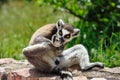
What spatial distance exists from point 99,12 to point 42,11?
16.8 ft

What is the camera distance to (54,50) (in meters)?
5.48

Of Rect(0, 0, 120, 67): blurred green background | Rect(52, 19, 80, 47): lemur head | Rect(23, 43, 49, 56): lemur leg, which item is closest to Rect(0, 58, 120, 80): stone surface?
Rect(23, 43, 49, 56): lemur leg

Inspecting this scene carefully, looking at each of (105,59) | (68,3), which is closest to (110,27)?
(68,3)

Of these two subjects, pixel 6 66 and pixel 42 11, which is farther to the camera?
pixel 42 11

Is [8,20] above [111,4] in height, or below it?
below

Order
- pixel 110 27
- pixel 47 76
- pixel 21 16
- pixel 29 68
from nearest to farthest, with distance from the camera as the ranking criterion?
pixel 47 76, pixel 29 68, pixel 110 27, pixel 21 16

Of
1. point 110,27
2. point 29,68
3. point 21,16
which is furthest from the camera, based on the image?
point 21,16

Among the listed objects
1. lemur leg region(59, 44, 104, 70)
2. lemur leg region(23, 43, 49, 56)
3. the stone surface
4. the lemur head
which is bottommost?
the stone surface

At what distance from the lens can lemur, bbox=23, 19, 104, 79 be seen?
532 centimetres

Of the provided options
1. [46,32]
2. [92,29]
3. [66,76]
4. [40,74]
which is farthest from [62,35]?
[92,29]

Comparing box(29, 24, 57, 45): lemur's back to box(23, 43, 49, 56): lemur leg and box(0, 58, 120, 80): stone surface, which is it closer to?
box(23, 43, 49, 56): lemur leg

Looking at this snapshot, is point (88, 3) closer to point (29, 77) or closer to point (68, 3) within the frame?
point (68, 3)

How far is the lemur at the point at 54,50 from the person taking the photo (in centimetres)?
532

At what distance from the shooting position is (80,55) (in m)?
5.73
